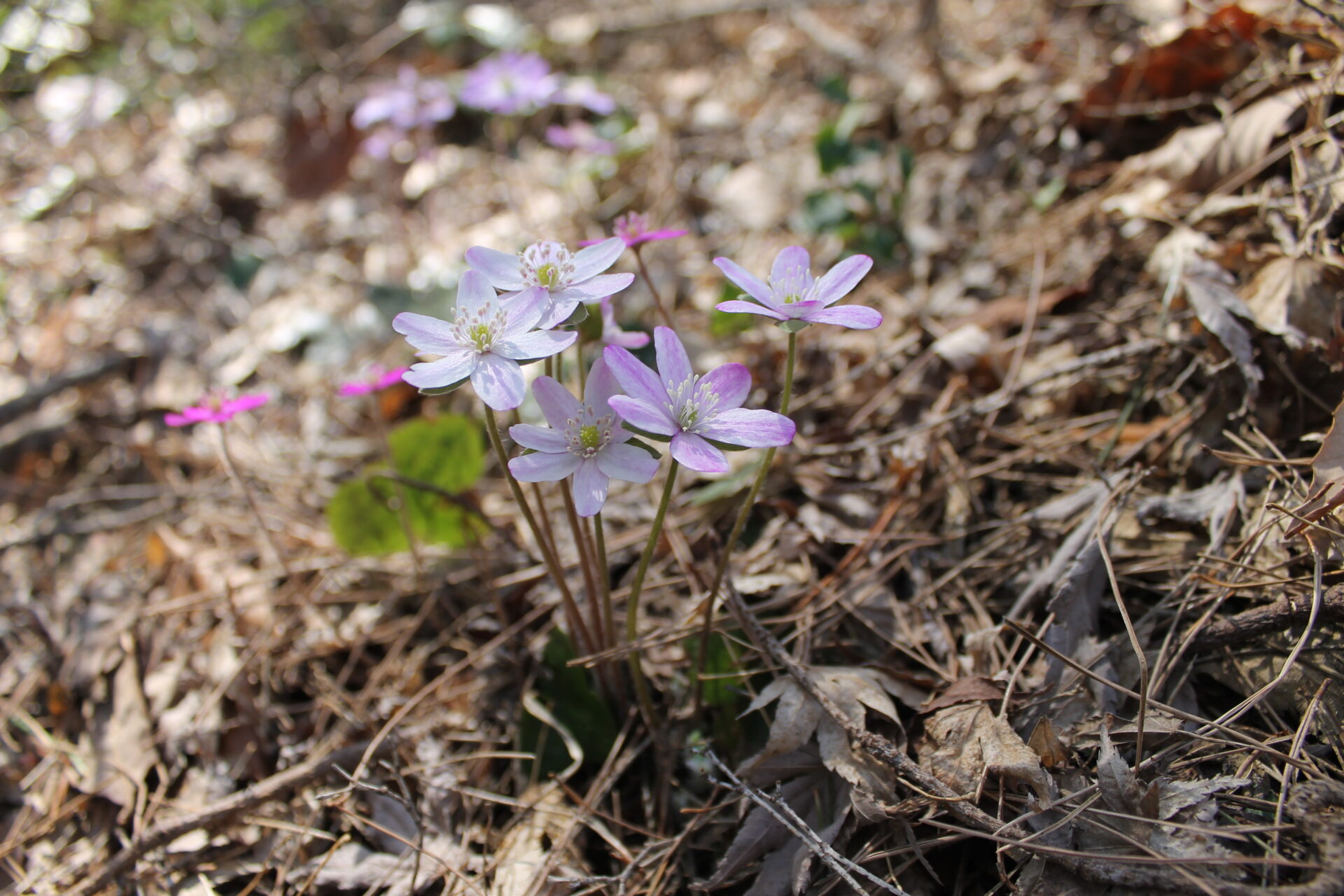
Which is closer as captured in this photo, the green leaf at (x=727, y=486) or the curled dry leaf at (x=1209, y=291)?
the curled dry leaf at (x=1209, y=291)

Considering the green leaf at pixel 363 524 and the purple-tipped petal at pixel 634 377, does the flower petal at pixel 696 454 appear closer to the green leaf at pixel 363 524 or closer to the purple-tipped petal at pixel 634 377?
the purple-tipped petal at pixel 634 377

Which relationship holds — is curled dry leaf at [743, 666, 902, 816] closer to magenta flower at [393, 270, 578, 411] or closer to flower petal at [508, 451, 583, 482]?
flower petal at [508, 451, 583, 482]

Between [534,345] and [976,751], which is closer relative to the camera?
[534,345]

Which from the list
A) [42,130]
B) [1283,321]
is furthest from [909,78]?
[42,130]

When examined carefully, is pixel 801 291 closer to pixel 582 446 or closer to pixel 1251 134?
pixel 582 446

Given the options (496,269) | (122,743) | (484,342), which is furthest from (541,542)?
(122,743)

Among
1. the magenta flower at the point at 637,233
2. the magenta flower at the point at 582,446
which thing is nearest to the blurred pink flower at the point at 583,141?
the magenta flower at the point at 637,233
